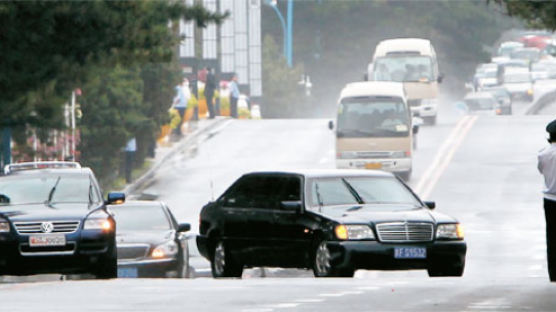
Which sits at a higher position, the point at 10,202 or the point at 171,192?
the point at 10,202

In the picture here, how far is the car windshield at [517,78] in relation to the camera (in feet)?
308

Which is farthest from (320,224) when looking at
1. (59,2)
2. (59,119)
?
(59,119)

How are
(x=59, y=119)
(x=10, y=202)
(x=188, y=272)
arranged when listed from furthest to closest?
1. (x=59, y=119)
2. (x=188, y=272)
3. (x=10, y=202)

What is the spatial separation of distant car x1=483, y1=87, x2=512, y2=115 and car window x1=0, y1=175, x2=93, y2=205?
2596 inches

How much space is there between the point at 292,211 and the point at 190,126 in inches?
1620

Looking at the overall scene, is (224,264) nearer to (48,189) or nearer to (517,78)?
(48,189)

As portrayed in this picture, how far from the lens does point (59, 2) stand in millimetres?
23125

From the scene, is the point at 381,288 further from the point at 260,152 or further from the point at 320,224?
the point at 260,152

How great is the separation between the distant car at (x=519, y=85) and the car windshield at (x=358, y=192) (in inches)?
2971

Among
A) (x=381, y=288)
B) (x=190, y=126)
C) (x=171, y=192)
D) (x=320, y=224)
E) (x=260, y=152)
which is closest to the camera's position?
(x=381, y=288)

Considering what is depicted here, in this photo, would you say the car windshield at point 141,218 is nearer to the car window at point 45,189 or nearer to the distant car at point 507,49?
the car window at point 45,189

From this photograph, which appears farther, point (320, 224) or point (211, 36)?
point (211, 36)

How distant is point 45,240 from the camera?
730 inches

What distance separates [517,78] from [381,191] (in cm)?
7660
